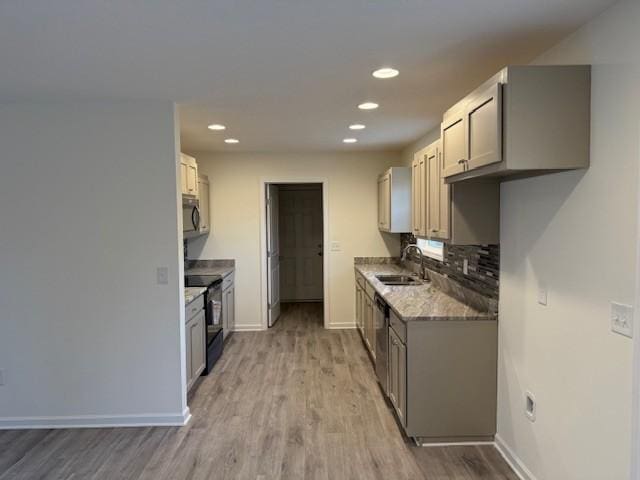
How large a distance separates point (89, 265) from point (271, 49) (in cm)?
215

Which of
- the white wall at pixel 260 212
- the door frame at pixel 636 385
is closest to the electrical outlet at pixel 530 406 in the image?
the door frame at pixel 636 385

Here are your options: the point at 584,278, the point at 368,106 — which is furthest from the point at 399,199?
the point at 584,278

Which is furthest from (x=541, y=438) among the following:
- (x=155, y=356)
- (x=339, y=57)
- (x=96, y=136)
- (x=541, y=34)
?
(x=96, y=136)

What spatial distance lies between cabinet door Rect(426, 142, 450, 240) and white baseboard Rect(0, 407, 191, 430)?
242 cm

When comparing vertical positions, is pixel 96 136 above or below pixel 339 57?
below

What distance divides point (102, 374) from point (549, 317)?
Result: 309 centimetres

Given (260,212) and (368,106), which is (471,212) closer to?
(368,106)

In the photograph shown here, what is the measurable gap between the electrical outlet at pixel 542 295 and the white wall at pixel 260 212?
142 inches

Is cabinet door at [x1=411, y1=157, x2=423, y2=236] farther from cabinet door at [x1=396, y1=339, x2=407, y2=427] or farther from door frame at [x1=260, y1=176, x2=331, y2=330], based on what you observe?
door frame at [x1=260, y1=176, x2=331, y2=330]

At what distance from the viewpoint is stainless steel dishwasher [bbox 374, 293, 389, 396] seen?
11.8ft

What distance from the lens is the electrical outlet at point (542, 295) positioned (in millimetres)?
2381

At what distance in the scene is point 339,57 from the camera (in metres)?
2.39

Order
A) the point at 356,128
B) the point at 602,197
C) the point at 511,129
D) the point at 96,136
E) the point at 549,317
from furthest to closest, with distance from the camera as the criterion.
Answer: the point at 356,128 → the point at 96,136 → the point at 549,317 → the point at 511,129 → the point at 602,197

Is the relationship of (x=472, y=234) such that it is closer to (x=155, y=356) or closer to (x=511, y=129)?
(x=511, y=129)
